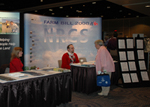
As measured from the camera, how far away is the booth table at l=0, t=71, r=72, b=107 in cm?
263

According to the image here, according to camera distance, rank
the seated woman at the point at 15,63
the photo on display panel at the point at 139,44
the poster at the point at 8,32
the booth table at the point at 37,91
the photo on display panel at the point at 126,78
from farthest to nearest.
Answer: the poster at the point at 8,32
the photo on display panel at the point at 139,44
the photo on display panel at the point at 126,78
the seated woman at the point at 15,63
the booth table at the point at 37,91

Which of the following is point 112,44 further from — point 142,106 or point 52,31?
point 142,106

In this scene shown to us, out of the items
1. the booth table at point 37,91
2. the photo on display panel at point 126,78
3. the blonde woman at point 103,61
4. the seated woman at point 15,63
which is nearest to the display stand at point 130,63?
the photo on display panel at point 126,78

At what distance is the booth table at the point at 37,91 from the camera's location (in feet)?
8.64

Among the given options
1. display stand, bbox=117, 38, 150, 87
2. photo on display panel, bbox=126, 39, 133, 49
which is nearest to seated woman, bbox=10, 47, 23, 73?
display stand, bbox=117, 38, 150, 87

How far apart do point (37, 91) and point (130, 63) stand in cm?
347

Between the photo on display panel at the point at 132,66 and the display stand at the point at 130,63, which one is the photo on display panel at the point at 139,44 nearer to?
the display stand at the point at 130,63

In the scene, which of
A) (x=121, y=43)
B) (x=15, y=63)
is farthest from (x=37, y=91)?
(x=121, y=43)

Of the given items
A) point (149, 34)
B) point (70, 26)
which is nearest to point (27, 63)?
point (70, 26)

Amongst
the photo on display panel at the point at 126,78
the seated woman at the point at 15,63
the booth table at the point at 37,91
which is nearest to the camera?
the booth table at the point at 37,91

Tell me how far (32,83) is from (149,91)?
3491mm

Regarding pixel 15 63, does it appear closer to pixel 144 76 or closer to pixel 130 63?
pixel 130 63

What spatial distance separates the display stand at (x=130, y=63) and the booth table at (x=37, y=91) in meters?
2.38

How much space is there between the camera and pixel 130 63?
217 inches
